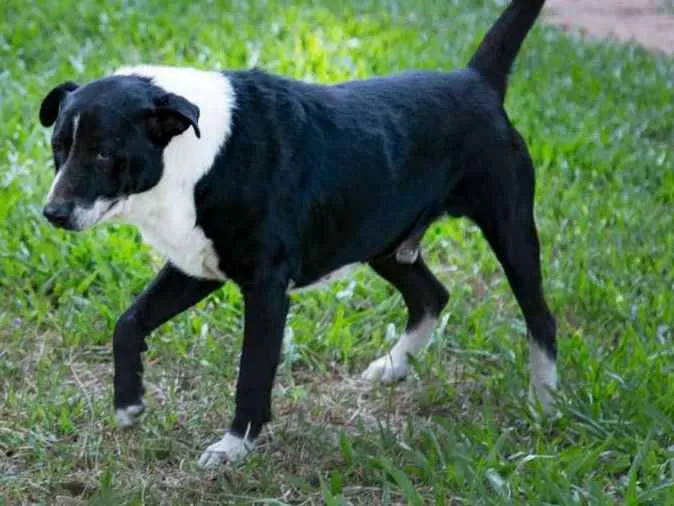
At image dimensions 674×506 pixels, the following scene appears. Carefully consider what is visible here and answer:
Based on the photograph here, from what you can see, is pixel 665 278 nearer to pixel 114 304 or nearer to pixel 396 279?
pixel 396 279

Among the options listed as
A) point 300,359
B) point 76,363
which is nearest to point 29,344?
point 76,363

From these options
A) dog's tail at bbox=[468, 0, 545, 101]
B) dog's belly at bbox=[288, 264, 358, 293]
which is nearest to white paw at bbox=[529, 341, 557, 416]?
dog's belly at bbox=[288, 264, 358, 293]

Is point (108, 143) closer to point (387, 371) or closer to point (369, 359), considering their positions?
point (387, 371)

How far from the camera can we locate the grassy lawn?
13.8 ft

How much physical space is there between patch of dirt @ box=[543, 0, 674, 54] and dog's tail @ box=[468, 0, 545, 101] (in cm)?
635

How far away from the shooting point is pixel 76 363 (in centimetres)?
504

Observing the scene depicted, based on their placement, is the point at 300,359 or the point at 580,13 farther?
the point at 580,13

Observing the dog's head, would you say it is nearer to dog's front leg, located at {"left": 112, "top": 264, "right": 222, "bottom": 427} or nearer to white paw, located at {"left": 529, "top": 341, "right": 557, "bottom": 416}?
dog's front leg, located at {"left": 112, "top": 264, "right": 222, "bottom": 427}

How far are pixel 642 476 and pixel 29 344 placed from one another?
2.28m

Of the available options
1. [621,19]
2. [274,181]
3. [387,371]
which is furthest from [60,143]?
[621,19]

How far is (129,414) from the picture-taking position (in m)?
4.36

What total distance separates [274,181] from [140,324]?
64 centimetres

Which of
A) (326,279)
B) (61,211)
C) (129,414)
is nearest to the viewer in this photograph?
(61,211)

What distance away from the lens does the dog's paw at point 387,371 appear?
5074 mm
